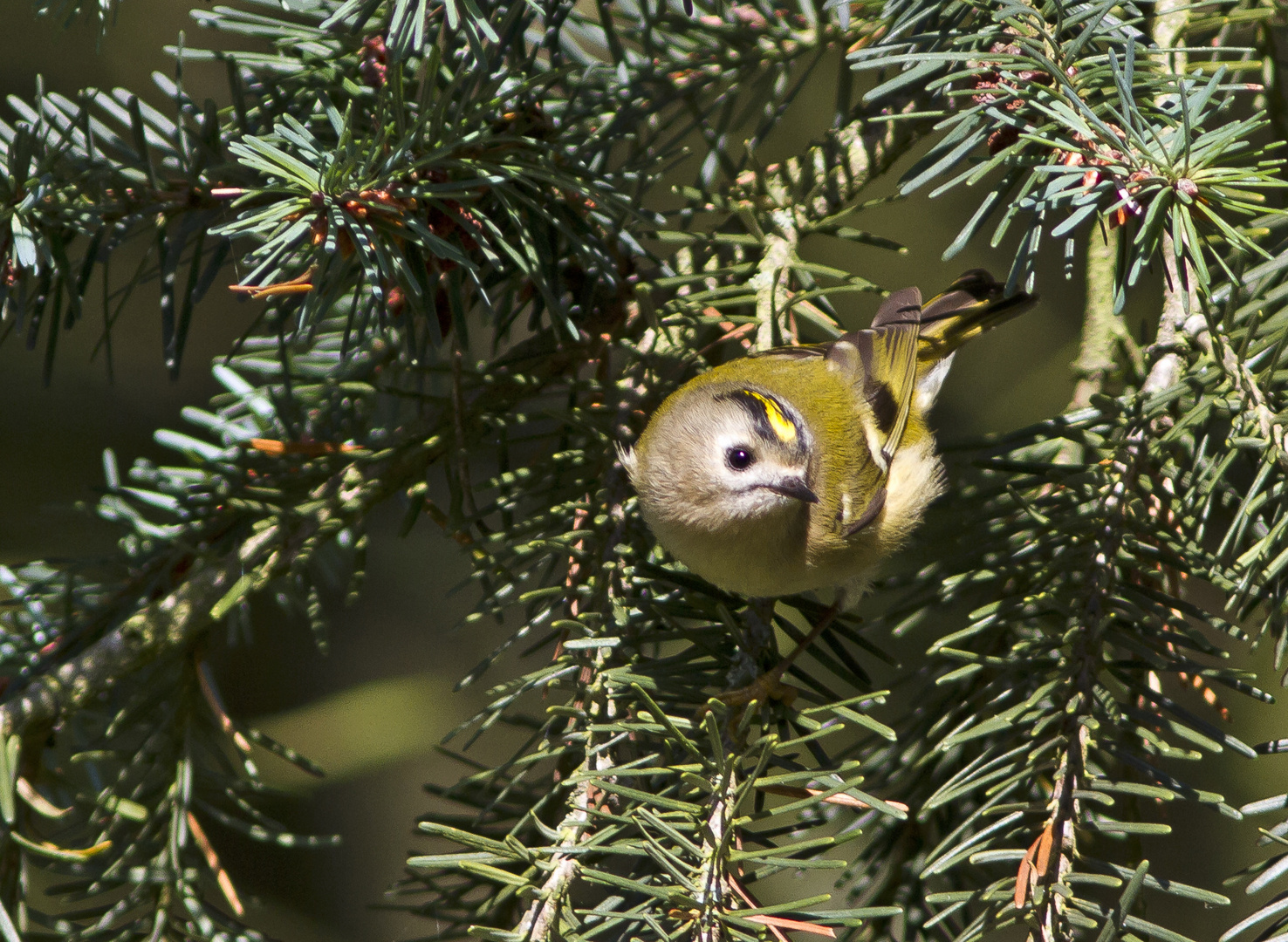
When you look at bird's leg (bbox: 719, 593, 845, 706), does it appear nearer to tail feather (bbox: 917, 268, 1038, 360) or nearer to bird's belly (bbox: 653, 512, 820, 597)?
bird's belly (bbox: 653, 512, 820, 597)

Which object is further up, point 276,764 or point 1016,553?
point 1016,553

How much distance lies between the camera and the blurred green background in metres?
2.31

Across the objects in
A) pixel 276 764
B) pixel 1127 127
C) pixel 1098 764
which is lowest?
pixel 276 764

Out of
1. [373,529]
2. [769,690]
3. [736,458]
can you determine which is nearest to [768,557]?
[736,458]

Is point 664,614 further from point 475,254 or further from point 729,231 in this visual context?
point 729,231

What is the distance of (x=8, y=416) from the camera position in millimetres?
2504

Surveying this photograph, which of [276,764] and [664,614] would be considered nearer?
[664,614]

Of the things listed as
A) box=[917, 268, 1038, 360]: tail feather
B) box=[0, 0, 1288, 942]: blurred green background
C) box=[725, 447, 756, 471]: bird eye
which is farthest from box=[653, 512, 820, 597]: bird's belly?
box=[0, 0, 1288, 942]: blurred green background

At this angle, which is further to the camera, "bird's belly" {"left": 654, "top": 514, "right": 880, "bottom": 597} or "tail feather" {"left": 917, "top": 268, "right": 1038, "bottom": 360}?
"tail feather" {"left": 917, "top": 268, "right": 1038, "bottom": 360}

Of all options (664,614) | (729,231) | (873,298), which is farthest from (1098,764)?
(873,298)

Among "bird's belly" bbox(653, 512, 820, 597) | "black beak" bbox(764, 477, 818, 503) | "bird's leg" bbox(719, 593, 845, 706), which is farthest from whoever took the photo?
"black beak" bbox(764, 477, 818, 503)

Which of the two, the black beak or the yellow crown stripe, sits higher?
the yellow crown stripe

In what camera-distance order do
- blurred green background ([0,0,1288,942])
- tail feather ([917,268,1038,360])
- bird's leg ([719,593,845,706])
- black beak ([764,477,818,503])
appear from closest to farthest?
1. bird's leg ([719,593,845,706])
2. black beak ([764,477,818,503])
3. tail feather ([917,268,1038,360])
4. blurred green background ([0,0,1288,942])

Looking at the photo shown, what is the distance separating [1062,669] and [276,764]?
229 cm
